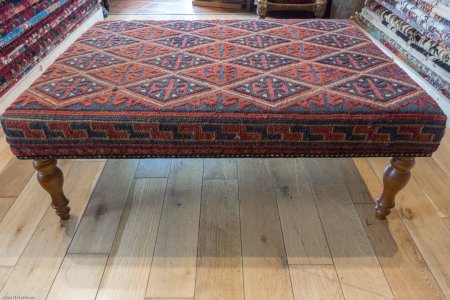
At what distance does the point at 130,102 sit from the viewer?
0.94 m

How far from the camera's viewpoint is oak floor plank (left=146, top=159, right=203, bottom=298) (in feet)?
3.17

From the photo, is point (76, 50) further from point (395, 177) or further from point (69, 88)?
point (395, 177)

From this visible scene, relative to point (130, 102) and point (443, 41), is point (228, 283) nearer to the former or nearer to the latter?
point (130, 102)

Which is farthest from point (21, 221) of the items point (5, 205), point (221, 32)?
point (221, 32)

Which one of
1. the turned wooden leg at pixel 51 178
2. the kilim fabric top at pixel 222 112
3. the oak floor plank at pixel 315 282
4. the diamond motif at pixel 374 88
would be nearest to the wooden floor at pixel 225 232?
the oak floor plank at pixel 315 282

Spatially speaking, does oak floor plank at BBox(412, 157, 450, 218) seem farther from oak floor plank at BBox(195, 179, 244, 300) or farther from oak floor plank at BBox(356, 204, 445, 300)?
oak floor plank at BBox(195, 179, 244, 300)

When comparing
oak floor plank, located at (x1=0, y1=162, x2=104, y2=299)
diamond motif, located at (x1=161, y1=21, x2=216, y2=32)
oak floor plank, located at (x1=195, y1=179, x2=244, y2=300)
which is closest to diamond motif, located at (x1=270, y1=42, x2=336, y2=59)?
diamond motif, located at (x1=161, y1=21, x2=216, y2=32)

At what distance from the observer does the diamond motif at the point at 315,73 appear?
41.3 inches

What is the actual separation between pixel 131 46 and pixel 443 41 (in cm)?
138

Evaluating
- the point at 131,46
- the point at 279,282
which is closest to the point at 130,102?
the point at 131,46

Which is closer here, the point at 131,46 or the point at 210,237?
the point at 210,237

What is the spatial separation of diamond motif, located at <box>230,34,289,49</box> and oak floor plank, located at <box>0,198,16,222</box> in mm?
1012

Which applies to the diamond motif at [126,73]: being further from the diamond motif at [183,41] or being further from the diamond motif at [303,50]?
the diamond motif at [303,50]

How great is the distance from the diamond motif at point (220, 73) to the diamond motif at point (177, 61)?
0.16 ft
